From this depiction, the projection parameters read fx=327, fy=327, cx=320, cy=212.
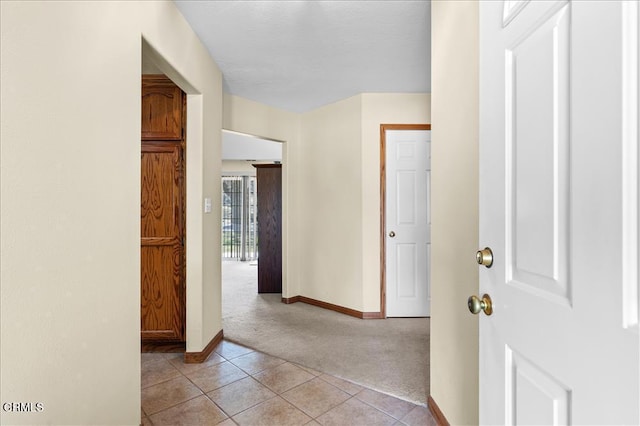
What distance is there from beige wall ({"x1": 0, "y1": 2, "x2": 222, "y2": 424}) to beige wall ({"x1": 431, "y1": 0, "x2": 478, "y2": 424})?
1514 mm

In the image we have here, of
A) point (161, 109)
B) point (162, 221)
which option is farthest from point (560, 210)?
point (161, 109)

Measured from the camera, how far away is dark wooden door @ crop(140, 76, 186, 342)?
2719mm

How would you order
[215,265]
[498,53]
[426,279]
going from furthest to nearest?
[426,279], [215,265], [498,53]

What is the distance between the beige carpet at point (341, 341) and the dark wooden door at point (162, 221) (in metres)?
0.63

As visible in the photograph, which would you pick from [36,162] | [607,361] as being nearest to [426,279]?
[607,361]

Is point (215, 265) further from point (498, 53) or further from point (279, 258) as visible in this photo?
point (498, 53)

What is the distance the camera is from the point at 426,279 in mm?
3561

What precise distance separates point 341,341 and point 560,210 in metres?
2.56

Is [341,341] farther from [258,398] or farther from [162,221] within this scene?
[162,221]

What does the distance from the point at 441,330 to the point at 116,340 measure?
1552 millimetres

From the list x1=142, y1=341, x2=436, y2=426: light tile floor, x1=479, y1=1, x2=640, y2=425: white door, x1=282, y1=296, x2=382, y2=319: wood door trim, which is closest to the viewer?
x1=479, y1=1, x2=640, y2=425: white door

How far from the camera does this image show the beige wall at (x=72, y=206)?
94 cm

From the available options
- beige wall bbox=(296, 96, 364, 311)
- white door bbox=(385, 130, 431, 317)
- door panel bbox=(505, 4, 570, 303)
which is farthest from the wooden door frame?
door panel bbox=(505, 4, 570, 303)

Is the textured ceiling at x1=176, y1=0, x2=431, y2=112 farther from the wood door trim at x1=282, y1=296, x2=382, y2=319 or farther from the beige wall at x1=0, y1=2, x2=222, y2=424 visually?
the wood door trim at x1=282, y1=296, x2=382, y2=319
